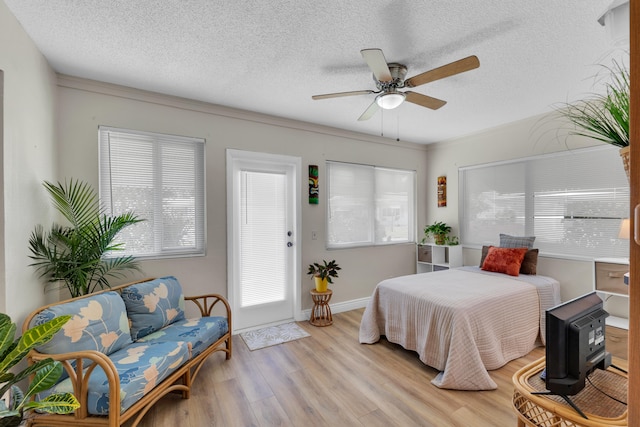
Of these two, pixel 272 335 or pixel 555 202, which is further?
pixel 555 202

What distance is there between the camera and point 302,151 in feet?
12.5

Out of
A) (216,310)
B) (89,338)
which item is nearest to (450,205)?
(216,310)

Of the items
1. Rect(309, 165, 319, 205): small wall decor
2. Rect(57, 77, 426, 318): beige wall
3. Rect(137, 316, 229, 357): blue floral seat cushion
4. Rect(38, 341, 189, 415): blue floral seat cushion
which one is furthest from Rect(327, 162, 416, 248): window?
Rect(38, 341, 189, 415): blue floral seat cushion

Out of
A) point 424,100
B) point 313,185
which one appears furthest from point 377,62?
point 313,185

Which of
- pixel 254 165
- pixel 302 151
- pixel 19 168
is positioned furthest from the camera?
pixel 302 151

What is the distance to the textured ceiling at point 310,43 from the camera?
5.68ft

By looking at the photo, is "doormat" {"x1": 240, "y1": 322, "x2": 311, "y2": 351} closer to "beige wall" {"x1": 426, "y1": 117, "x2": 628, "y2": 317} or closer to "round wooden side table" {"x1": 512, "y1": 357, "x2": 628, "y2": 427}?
"round wooden side table" {"x1": 512, "y1": 357, "x2": 628, "y2": 427}

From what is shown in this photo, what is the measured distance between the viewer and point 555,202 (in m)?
3.52

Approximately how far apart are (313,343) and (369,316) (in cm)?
66

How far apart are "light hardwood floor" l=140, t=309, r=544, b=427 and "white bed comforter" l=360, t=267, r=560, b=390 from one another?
131 mm

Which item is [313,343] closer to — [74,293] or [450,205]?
[74,293]

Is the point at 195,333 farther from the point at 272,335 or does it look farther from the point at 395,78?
the point at 395,78

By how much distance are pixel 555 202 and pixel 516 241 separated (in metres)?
0.63

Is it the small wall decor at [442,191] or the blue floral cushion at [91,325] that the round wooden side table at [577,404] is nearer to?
the blue floral cushion at [91,325]
